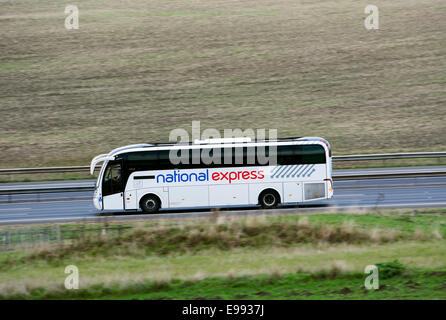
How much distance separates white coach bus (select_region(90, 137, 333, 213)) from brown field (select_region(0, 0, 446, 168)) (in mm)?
11195

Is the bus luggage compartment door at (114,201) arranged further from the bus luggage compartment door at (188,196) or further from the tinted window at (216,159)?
the bus luggage compartment door at (188,196)

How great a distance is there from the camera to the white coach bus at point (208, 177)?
78.9 ft

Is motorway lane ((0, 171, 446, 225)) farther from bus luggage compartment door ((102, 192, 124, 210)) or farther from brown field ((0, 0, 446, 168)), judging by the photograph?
brown field ((0, 0, 446, 168))

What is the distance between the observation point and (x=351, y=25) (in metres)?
49.0

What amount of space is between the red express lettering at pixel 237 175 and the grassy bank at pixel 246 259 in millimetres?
4004

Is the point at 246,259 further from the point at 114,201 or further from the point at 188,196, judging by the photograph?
the point at 114,201

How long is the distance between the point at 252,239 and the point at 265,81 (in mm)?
26888

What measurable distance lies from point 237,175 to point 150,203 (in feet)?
12.3

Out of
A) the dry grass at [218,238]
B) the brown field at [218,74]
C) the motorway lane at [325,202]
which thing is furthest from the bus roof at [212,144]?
the brown field at [218,74]

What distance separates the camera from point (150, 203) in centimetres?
2420

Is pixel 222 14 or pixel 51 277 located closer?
pixel 51 277

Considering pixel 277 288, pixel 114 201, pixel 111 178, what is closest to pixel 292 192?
pixel 114 201

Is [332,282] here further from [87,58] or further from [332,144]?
[87,58]
